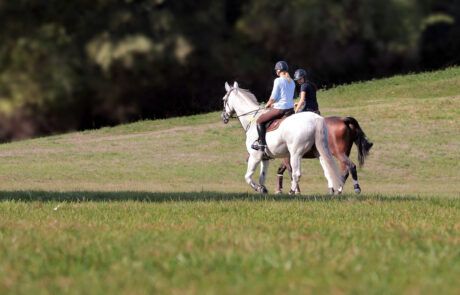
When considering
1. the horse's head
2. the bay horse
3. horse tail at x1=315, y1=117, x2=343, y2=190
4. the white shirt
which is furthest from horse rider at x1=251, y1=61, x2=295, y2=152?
the bay horse

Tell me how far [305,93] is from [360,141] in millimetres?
1790

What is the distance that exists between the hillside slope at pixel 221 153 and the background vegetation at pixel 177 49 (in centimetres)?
176

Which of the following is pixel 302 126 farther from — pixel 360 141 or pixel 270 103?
pixel 360 141

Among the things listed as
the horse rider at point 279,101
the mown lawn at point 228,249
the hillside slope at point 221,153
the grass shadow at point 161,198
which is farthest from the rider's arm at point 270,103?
the mown lawn at point 228,249

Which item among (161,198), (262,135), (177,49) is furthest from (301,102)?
(177,49)

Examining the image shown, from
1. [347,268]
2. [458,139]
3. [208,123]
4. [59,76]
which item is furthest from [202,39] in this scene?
[347,268]

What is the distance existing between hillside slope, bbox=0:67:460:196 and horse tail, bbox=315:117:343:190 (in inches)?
141

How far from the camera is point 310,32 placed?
44125mm

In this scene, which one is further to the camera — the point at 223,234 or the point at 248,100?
the point at 248,100

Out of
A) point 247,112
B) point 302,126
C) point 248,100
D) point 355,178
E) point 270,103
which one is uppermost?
point 248,100

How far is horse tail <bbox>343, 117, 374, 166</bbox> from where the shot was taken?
22892 millimetres

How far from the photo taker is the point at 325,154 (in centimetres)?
2033

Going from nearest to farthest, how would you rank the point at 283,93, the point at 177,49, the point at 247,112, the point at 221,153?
the point at 283,93 < the point at 247,112 < the point at 221,153 < the point at 177,49

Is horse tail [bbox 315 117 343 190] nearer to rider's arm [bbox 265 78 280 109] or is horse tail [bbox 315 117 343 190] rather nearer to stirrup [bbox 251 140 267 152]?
rider's arm [bbox 265 78 280 109]
